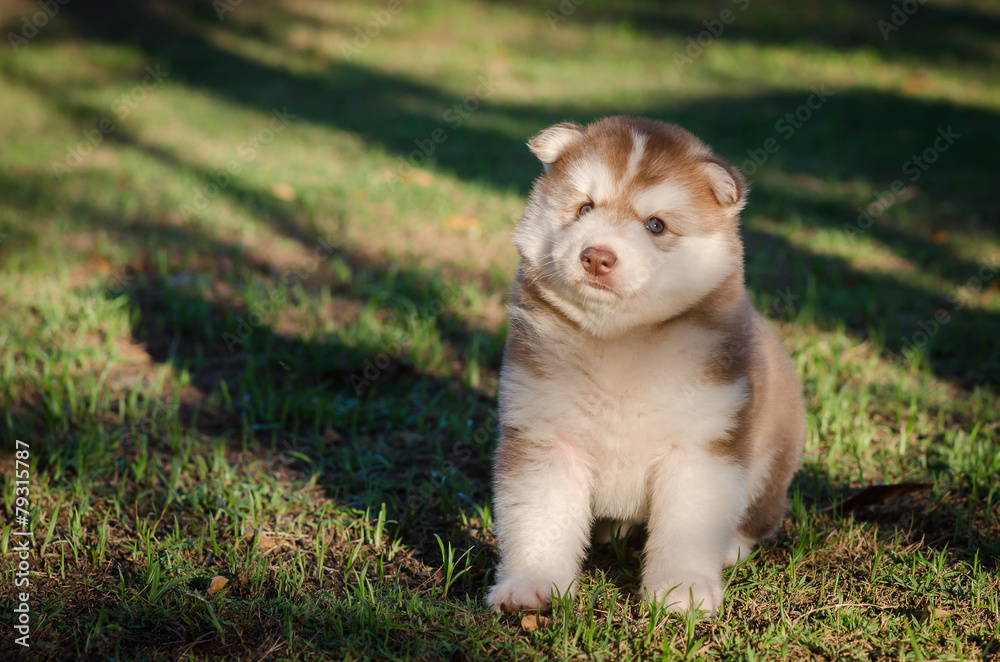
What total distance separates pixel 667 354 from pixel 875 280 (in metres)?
4.15

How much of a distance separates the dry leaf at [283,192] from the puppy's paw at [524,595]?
5.82 m

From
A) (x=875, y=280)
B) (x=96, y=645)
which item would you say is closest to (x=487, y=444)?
(x=96, y=645)

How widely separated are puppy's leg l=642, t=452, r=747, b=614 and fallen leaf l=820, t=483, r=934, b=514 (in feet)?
3.32

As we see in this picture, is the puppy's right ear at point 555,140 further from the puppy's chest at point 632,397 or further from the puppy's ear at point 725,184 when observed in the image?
the puppy's chest at point 632,397

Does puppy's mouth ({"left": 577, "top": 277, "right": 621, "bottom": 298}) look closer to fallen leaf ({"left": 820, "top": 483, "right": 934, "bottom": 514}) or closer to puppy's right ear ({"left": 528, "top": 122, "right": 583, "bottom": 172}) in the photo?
puppy's right ear ({"left": 528, "top": 122, "right": 583, "bottom": 172})

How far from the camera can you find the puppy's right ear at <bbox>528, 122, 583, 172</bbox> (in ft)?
9.51

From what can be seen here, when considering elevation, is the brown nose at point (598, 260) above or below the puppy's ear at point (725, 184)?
below

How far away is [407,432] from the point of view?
424cm

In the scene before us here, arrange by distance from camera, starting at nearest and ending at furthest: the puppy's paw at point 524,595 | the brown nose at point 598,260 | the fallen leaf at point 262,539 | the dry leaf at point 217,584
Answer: the brown nose at point 598,260 → the puppy's paw at point 524,595 → the dry leaf at point 217,584 → the fallen leaf at point 262,539

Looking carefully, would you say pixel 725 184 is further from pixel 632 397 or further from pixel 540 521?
pixel 540 521

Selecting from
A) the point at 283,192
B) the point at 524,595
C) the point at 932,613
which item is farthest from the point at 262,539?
the point at 283,192

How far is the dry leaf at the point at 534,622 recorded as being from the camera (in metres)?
2.67

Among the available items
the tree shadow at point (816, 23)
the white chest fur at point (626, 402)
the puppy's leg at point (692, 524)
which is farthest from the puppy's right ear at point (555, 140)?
the tree shadow at point (816, 23)

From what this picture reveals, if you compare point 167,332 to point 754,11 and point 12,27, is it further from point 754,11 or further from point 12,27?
point 754,11
